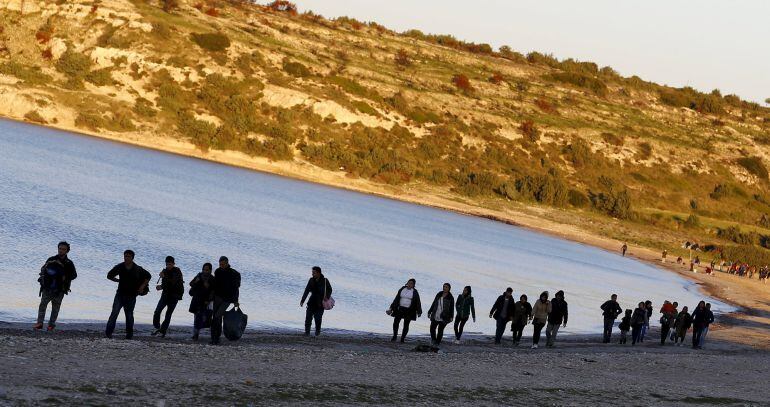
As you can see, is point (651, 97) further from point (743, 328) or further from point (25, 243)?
point (25, 243)

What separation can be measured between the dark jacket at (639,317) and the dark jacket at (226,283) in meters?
14.9

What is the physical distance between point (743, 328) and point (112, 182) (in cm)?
3676

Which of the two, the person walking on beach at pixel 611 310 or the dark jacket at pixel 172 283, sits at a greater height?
the person walking on beach at pixel 611 310

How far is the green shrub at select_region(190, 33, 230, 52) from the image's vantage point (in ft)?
334

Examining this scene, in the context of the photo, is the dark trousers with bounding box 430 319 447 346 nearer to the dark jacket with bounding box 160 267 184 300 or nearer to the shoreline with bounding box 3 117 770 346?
the dark jacket with bounding box 160 267 184 300

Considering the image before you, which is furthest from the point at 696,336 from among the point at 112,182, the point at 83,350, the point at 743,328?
the point at 112,182

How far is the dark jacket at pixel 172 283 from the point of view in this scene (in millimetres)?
19375

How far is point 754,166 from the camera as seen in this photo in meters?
114

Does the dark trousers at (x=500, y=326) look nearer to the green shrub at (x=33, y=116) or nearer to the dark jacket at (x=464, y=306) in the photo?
the dark jacket at (x=464, y=306)

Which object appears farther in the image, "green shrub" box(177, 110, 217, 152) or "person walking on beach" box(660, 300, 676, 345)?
"green shrub" box(177, 110, 217, 152)

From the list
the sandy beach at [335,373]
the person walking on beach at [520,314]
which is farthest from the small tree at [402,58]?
the sandy beach at [335,373]

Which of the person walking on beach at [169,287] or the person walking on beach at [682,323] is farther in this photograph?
the person walking on beach at [682,323]

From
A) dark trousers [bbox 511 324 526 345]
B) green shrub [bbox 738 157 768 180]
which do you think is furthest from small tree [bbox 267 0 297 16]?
dark trousers [bbox 511 324 526 345]

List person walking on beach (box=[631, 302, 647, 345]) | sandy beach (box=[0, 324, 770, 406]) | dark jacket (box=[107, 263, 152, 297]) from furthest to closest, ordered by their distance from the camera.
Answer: person walking on beach (box=[631, 302, 647, 345]), dark jacket (box=[107, 263, 152, 297]), sandy beach (box=[0, 324, 770, 406])
